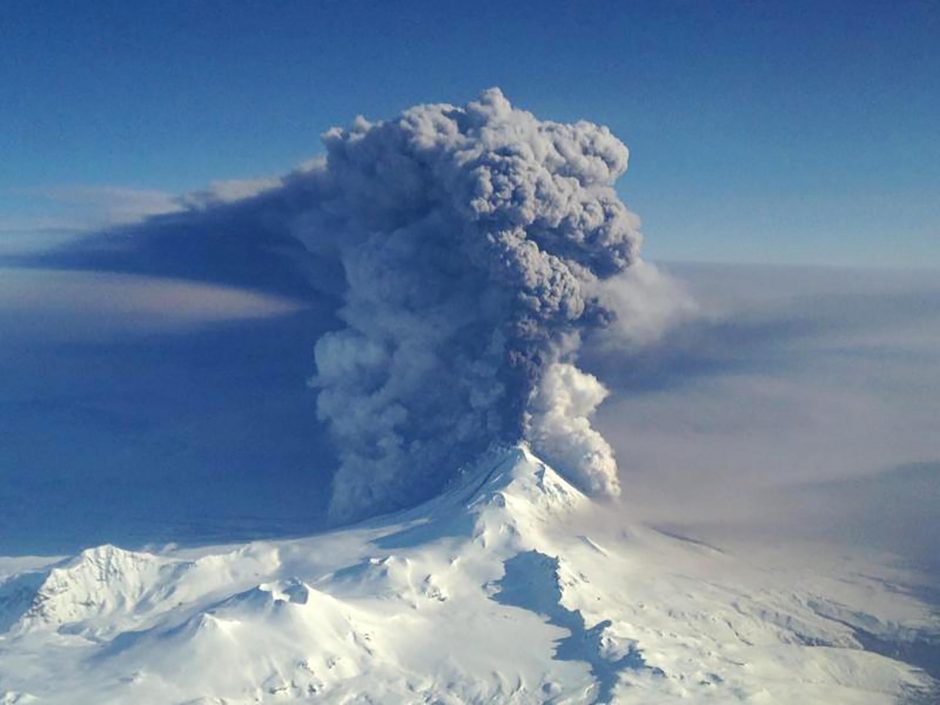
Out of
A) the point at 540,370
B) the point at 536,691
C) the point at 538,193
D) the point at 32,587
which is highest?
the point at 538,193

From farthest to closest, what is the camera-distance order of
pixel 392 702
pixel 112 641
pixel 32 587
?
pixel 32 587 → pixel 112 641 → pixel 392 702

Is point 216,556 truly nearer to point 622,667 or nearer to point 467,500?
point 467,500

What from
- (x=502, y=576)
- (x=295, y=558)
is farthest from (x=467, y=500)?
(x=295, y=558)

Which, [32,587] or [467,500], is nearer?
[32,587]

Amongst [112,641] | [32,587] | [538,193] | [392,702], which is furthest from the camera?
[538,193]

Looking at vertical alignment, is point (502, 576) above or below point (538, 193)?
below

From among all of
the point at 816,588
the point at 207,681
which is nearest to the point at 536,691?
the point at 207,681

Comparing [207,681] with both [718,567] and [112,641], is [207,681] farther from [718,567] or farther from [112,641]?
[718,567]
